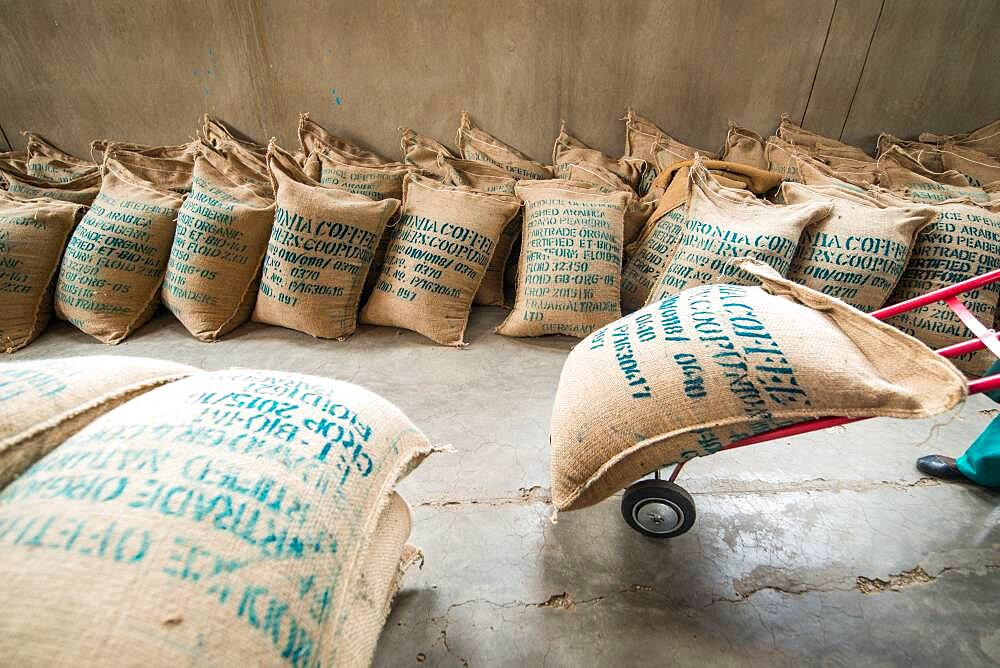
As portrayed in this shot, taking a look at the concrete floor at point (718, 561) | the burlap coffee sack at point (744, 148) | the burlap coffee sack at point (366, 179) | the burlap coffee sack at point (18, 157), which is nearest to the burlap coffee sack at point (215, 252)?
the burlap coffee sack at point (366, 179)

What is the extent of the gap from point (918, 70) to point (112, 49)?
14.7 ft

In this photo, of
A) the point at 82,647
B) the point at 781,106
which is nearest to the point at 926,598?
the point at 82,647

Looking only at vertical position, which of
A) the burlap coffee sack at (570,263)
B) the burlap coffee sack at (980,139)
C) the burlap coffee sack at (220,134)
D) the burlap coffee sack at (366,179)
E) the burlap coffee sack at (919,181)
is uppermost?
the burlap coffee sack at (980,139)

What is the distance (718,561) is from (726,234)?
45.3 inches

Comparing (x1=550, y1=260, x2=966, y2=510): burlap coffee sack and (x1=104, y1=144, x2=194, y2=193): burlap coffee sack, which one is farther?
(x1=104, y1=144, x2=194, y2=193): burlap coffee sack

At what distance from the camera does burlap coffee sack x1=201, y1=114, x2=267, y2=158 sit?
103 inches

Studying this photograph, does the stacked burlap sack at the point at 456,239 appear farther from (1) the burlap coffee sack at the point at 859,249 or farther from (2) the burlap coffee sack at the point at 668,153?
(2) the burlap coffee sack at the point at 668,153

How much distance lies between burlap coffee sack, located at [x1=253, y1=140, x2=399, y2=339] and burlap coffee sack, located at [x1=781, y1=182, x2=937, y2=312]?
1.73 m

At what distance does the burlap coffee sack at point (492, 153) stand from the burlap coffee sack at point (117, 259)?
1.47 metres

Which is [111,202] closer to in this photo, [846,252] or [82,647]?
[82,647]

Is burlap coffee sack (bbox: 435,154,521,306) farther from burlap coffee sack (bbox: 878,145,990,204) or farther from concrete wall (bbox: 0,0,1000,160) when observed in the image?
burlap coffee sack (bbox: 878,145,990,204)

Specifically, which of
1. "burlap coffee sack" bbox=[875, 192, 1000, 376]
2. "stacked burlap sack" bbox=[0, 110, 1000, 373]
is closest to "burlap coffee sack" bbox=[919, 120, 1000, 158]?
"stacked burlap sack" bbox=[0, 110, 1000, 373]

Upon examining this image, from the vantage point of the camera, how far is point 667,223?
2.05 meters

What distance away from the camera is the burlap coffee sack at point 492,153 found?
2.43 meters
